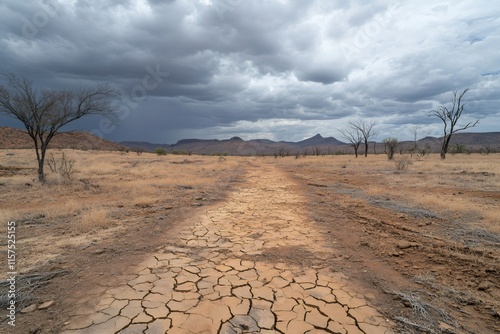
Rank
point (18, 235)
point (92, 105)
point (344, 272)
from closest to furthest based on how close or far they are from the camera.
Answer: point (344, 272), point (18, 235), point (92, 105)

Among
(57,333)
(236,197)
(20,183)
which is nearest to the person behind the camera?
(57,333)

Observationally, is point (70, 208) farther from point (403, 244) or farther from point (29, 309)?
point (403, 244)

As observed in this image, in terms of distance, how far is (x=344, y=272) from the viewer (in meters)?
4.15

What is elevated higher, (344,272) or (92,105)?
(92,105)

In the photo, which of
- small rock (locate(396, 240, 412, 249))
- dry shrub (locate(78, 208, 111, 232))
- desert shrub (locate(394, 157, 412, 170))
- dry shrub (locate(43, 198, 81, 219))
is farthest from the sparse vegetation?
dry shrub (locate(43, 198, 81, 219))

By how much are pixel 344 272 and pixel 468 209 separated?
19.2 feet

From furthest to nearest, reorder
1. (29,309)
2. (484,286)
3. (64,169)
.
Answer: (64,169), (484,286), (29,309)

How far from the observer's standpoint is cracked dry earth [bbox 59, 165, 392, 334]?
2.89 metres

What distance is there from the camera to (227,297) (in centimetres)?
342

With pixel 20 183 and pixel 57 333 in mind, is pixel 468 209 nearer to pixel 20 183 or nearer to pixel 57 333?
pixel 57 333

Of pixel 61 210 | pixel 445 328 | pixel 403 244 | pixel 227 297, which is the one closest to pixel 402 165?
pixel 403 244

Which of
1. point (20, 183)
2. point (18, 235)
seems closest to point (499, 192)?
point (18, 235)

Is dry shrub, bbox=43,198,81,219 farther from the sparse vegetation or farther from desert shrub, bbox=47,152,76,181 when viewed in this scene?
the sparse vegetation

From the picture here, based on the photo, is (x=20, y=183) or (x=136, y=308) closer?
(x=136, y=308)
